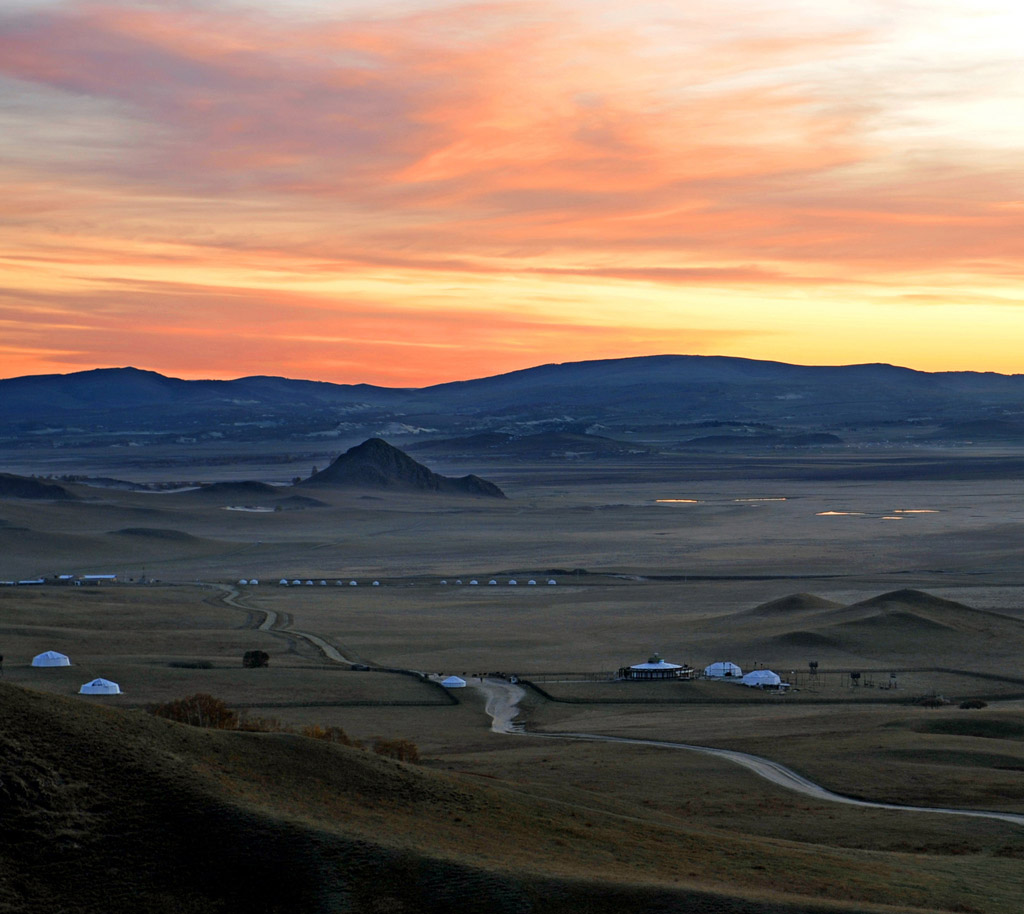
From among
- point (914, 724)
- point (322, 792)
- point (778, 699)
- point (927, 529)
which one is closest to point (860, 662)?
point (778, 699)

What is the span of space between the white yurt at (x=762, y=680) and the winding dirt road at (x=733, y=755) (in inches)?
512

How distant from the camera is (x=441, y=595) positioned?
12538 cm

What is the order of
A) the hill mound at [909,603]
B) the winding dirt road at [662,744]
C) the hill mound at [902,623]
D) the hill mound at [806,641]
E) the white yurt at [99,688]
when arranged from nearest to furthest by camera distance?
the winding dirt road at [662,744] → the white yurt at [99,688] → the hill mound at [806,641] → the hill mound at [902,623] → the hill mound at [909,603]

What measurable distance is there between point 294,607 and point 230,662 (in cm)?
3303

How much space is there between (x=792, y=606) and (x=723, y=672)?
26766mm

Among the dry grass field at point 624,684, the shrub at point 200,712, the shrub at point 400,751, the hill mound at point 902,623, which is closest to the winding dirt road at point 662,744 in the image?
the dry grass field at point 624,684

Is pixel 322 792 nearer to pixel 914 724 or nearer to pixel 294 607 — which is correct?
pixel 914 724

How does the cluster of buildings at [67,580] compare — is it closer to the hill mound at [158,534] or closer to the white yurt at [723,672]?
the hill mound at [158,534]

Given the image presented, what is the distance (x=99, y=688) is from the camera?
69375 mm

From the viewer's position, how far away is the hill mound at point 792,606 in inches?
4171

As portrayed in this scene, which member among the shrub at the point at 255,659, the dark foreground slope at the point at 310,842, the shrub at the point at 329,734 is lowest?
the shrub at the point at 255,659

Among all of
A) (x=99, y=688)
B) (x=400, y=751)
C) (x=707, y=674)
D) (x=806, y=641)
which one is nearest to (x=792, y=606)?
(x=806, y=641)

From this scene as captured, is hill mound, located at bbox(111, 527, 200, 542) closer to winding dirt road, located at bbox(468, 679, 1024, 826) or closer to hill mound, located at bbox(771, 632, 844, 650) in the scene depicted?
hill mound, located at bbox(771, 632, 844, 650)

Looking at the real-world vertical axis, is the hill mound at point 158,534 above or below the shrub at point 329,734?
below
